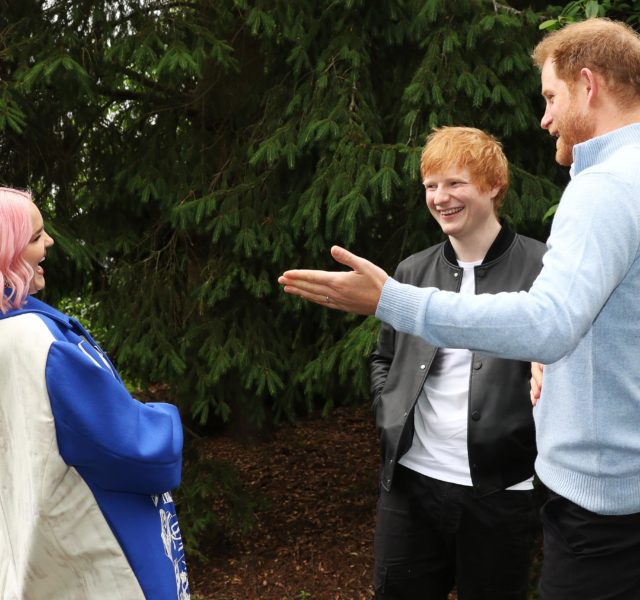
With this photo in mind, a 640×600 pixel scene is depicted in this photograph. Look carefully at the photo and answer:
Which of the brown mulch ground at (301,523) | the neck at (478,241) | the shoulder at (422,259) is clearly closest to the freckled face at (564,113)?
the neck at (478,241)

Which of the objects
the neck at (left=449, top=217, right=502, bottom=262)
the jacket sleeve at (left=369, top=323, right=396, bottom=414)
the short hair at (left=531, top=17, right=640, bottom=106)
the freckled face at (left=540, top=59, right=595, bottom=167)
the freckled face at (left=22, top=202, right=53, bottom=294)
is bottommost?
the jacket sleeve at (left=369, top=323, right=396, bottom=414)

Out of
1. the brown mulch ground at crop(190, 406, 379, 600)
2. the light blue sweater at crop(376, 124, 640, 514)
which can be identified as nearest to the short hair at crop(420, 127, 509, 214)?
the light blue sweater at crop(376, 124, 640, 514)

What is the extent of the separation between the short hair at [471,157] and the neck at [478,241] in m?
0.09

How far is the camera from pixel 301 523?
245 inches

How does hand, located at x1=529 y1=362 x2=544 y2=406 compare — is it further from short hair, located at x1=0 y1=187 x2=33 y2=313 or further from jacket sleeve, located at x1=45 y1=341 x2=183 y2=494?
short hair, located at x1=0 y1=187 x2=33 y2=313

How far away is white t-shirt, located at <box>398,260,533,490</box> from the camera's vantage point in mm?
2857

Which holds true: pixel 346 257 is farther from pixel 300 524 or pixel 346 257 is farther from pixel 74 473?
pixel 300 524

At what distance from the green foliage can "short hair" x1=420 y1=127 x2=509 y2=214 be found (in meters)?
1.18

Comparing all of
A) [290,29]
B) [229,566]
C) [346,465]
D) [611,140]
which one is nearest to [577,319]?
[611,140]

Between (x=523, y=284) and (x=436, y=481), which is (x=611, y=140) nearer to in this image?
(x=523, y=284)

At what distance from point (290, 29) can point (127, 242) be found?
173 cm

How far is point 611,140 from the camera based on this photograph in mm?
1897

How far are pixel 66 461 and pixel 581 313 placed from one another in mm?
1295

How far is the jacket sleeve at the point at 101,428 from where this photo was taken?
6.68ft
